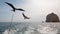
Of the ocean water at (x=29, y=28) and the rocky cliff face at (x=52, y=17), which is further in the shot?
the ocean water at (x=29, y=28)

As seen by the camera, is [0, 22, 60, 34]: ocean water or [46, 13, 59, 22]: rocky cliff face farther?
[0, 22, 60, 34]: ocean water

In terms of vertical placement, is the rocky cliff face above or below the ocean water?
Answer: above

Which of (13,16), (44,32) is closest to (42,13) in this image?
(44,32)

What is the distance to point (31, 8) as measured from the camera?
5.30m

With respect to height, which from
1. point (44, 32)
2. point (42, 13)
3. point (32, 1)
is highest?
point (32, 1)

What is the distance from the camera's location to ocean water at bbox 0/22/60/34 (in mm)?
5348

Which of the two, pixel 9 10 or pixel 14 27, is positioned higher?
pixel 9 10

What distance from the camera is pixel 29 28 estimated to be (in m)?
5.62

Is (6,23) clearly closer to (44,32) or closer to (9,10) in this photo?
(9,10)

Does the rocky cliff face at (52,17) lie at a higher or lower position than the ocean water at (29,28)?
higher

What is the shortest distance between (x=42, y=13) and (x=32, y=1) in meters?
0.60

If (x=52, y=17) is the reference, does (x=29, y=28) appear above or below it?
below

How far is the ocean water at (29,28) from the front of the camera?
5.35m

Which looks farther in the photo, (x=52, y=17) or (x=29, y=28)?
(x=29, y=28)
